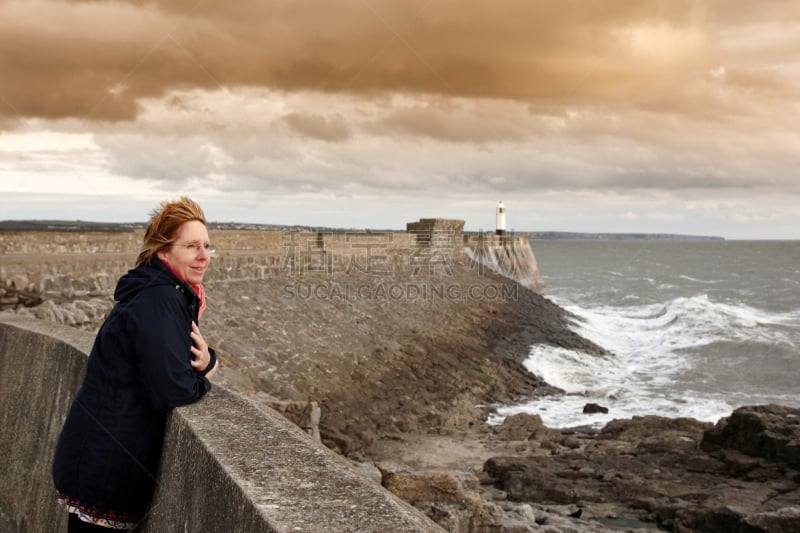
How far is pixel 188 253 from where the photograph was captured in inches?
110

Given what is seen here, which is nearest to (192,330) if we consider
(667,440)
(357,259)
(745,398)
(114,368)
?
(114,368)

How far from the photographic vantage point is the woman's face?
279 centimetres

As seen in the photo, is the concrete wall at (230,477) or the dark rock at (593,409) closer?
the concrete wall at (230,477)

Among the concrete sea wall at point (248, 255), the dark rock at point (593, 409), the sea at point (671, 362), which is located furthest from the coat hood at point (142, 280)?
the dark rock at point (593, 409)

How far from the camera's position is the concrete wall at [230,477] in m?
2.00

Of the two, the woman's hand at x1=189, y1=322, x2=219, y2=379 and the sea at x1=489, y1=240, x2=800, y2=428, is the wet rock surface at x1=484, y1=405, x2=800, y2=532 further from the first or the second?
the woman's hand at x1=189, y1=322, x2=219, y2=379

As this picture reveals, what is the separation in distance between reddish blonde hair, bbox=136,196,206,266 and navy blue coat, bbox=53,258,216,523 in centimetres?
13

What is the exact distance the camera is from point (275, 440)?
8.67 ft

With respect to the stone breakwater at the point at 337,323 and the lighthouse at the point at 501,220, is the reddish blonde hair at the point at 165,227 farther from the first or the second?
the lighthouse at the point at 501,220

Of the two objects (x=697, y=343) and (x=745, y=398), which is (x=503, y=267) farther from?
(x=745, y=398)

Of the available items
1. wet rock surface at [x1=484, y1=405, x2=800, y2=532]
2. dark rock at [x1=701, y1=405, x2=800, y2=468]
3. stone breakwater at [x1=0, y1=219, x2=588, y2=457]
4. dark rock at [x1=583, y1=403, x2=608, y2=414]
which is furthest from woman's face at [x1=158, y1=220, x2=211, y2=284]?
dark rock at [x1=583, y1=403, x2=608, y2=414]

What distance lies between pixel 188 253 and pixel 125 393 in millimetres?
600

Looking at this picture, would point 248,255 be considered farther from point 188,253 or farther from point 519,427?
point 188,253

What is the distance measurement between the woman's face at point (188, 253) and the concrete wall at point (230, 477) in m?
0.56
